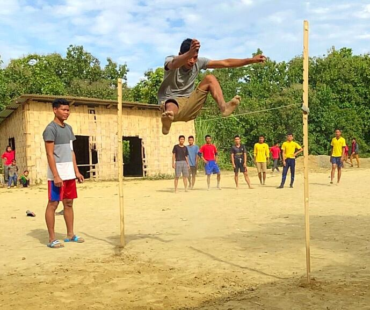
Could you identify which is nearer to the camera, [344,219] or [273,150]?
[344,219]

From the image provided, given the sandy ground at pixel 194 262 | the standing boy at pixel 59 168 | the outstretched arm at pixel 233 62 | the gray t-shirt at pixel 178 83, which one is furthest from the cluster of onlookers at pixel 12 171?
the outstretched arm at pixel 233 62

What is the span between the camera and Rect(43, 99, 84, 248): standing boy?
247 inches

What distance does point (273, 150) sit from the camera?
895 inches

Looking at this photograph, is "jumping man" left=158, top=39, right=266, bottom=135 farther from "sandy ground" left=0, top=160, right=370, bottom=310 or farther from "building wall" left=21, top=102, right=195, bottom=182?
"building wall" left=21, top=102, right=195, bottom=182

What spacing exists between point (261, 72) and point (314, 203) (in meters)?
31.7

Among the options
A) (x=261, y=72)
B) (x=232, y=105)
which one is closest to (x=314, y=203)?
(x=232, y=105)

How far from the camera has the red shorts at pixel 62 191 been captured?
6332mm

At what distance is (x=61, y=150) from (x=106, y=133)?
52.8 ft

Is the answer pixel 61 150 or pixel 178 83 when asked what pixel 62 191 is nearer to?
pixel 61 150

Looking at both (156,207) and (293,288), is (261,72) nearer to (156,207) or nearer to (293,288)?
(156,207)

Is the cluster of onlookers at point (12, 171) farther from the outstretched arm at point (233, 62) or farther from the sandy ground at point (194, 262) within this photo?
the outstretched arm at point (233, 62)

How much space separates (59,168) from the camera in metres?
6.38

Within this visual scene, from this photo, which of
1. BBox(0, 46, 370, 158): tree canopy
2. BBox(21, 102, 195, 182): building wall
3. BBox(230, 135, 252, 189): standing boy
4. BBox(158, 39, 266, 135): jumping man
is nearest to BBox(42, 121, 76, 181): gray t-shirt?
BBox(158, 39, 266, 135): jumping man

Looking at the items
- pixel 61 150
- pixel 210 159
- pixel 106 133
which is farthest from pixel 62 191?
pixel 106 133
